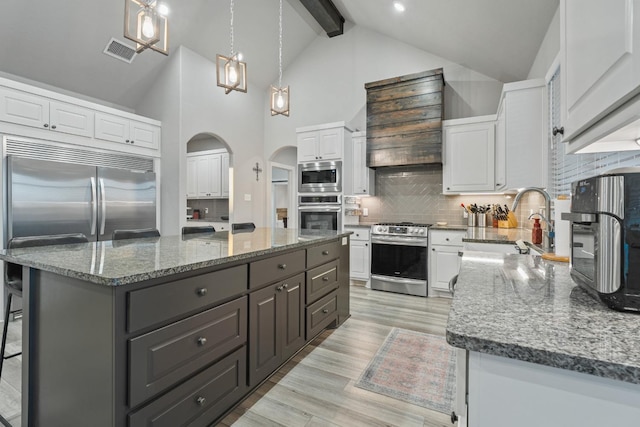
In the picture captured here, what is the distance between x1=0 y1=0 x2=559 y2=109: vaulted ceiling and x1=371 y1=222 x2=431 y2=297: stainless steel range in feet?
7.40

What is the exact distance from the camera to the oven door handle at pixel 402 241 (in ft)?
13.2

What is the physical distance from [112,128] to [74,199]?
1.02 metres

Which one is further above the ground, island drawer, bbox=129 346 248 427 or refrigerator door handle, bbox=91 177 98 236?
refrigerator door handle, bbox=91 177 98 236

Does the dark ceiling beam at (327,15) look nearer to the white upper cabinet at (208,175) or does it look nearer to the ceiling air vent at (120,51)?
the ceiling air vent at (120,51)

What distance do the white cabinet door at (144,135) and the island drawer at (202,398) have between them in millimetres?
3651

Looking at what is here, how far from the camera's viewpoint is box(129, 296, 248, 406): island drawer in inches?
47.5

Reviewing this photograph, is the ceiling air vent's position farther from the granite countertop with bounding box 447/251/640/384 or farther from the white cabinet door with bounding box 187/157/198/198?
the granite countertop with bounding box 447/251/640/384

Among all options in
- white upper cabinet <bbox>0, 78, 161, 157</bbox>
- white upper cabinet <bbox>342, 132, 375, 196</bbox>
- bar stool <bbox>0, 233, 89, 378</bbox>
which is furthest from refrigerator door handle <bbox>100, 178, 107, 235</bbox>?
white upper cabinet <bbox>342, 132, 375, 196</bbox>

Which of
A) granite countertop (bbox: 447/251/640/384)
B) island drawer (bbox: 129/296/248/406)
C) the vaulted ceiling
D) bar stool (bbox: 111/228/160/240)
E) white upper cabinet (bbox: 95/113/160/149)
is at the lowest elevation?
island drawer (bbox: 129/296/248/406)

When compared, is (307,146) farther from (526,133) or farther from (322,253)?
(526,133)

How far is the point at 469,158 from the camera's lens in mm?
4020

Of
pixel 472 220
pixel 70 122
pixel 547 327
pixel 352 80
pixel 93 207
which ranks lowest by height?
pixel 547 327

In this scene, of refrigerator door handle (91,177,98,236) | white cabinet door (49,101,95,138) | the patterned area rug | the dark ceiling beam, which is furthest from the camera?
the dark ceiling beam

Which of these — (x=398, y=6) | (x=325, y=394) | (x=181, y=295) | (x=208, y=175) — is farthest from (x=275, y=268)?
(x=208, y=175)
